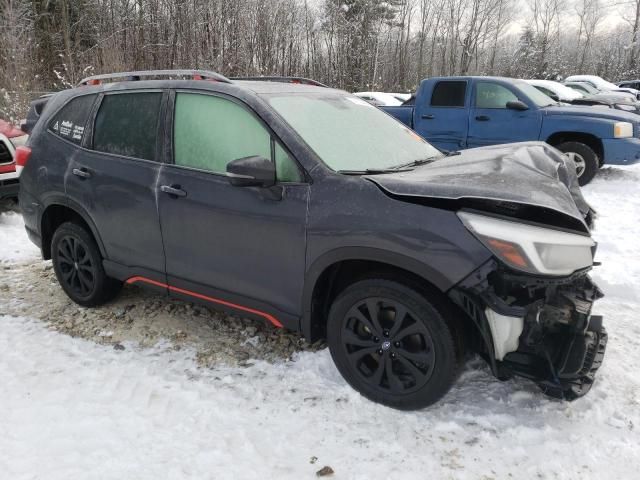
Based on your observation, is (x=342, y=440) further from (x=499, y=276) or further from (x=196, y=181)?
(x=196, y=181)

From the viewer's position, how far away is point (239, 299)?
3.04m

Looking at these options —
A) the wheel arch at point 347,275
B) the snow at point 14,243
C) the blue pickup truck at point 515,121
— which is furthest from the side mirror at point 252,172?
the blue pickup truck at point 515,121

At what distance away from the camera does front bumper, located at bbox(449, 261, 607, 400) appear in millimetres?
2252

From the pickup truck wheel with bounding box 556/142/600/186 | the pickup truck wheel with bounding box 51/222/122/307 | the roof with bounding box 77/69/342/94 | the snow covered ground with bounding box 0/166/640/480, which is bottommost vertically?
the snow covered ground with bounding box 0/166/640/480

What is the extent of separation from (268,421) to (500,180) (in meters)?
1.74

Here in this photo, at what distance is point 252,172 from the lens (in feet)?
8.51

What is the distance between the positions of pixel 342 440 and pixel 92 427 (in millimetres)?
1308

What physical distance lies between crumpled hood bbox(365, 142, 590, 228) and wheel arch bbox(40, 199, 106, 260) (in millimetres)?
2281

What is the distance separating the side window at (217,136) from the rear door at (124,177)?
0.66 feet

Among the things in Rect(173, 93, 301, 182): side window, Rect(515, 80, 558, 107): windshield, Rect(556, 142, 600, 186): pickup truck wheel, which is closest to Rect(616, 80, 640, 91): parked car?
Rect(515, 80, 558, 107): windshield

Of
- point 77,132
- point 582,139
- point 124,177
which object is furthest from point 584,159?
point 77,132

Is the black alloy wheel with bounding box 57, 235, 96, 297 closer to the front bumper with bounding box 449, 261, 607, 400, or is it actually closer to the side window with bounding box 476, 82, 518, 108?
the front bumper with bounding box 449, 261, 607, 400

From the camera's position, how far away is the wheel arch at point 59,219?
12.2 feet

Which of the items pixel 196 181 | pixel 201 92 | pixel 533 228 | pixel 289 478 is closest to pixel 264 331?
pixel 196 181
